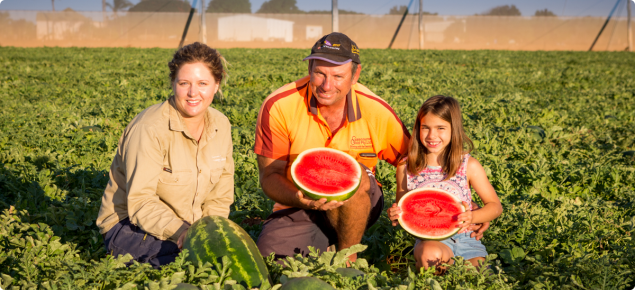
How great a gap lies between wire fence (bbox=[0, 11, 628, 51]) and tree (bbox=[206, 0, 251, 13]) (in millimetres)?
1938

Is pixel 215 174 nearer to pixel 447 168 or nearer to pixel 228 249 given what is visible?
pixel 228 249

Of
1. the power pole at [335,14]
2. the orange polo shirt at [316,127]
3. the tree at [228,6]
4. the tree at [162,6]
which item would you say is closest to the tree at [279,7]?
the tree at [228,6]

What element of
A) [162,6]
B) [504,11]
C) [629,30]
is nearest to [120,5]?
[162,6]

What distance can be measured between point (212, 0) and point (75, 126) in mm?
43765

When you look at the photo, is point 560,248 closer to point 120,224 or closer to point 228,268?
point 228,268

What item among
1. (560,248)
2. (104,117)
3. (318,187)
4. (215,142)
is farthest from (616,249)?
(104,117)

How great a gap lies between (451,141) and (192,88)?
190cm

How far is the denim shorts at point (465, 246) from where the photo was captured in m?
2.93

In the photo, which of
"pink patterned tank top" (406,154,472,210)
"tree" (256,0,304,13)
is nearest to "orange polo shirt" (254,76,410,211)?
"pink patterned tank top" (406,154,472,210)

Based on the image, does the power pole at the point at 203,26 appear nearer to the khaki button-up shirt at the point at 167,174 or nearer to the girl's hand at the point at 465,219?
the khaki button-up shirt at the point at 167,174

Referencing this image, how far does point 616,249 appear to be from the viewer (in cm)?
297

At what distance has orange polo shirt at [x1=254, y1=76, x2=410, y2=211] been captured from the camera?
11.0 feet

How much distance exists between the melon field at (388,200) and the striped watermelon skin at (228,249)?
0.07 m

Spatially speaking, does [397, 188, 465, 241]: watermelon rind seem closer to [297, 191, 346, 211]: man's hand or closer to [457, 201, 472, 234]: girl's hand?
[457, 201, 472, 234]: girl's hand
